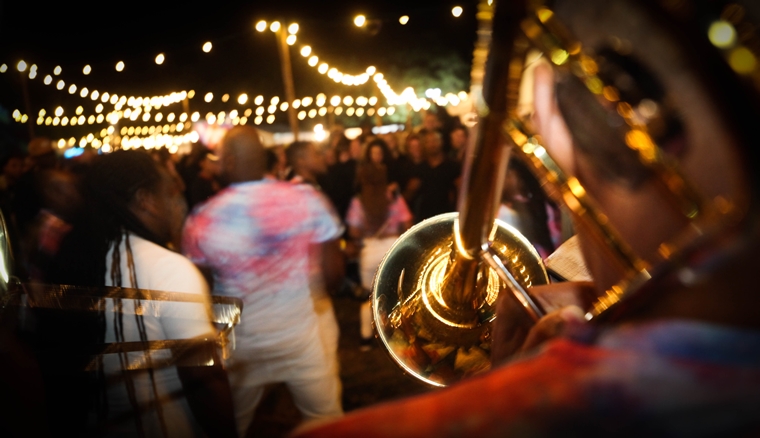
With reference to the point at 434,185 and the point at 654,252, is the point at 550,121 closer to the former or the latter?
the point at 654,252

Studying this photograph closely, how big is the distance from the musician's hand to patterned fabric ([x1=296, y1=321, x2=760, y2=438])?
223mm

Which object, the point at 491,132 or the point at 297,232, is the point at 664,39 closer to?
the point at 491,132

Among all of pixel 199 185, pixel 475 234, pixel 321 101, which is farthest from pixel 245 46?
pixel 475 234

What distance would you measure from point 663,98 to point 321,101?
18165 millimetres

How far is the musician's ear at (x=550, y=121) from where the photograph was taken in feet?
2.43

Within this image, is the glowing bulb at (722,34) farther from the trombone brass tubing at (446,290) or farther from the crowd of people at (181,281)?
the crowd of people at (181,281)

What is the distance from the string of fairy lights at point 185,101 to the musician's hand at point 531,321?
806 centimetres

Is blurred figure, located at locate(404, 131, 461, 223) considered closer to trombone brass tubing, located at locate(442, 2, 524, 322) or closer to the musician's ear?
trombone brass tubing, located at locate(442, 2, 524, 322)

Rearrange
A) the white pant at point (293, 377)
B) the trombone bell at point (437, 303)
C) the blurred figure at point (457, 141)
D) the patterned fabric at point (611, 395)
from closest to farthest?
the patterned fabric at point (611, 395) < the trombone bell at point (437, 303) < the white pant at point (293, 377) < the blurred figure at point (457, 141)

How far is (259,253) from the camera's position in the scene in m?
2.76

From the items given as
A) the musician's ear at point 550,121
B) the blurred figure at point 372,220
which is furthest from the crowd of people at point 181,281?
the musician's ear at point 550,121

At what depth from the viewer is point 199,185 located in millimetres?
6098

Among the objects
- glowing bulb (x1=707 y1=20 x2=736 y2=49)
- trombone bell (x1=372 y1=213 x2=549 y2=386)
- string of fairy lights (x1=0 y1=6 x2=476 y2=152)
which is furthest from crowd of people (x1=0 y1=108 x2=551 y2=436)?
string of fairy lights (x1=0 y1=6 x2=476 y2=152)

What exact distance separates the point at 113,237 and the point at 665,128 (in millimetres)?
2251
